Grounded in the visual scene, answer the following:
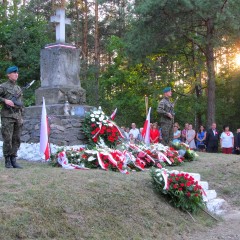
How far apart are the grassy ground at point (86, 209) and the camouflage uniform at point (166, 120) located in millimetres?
3754

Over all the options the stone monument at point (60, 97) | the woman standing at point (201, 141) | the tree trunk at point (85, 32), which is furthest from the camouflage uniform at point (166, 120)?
the tree trunk at point (85, 32)

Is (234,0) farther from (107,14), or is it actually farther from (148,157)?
(107,14)

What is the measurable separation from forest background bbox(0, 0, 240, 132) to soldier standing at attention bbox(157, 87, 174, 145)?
7.31 meters

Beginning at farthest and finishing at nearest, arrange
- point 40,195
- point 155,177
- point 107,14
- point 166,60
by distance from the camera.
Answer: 1. point 107,14
2. point 166,60
3. point 155,177
4. point 40,195

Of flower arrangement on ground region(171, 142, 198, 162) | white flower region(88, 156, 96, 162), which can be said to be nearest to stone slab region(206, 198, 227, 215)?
white flower region(88, 156, 96, 162)

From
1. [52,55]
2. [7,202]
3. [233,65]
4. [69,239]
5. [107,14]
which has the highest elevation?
[107,14]

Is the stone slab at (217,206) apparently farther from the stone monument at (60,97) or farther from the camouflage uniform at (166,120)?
the stone monument at (60,97)

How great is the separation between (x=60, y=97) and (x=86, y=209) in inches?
204

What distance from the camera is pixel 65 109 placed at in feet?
31.1

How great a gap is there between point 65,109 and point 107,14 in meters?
21.0

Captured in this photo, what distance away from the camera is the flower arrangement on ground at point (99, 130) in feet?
30.6

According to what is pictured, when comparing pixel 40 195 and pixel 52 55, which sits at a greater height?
pixel 52 55

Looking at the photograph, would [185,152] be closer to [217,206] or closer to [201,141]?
[217,206]

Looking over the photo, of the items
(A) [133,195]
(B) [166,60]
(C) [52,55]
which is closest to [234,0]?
(B) [166,60]
